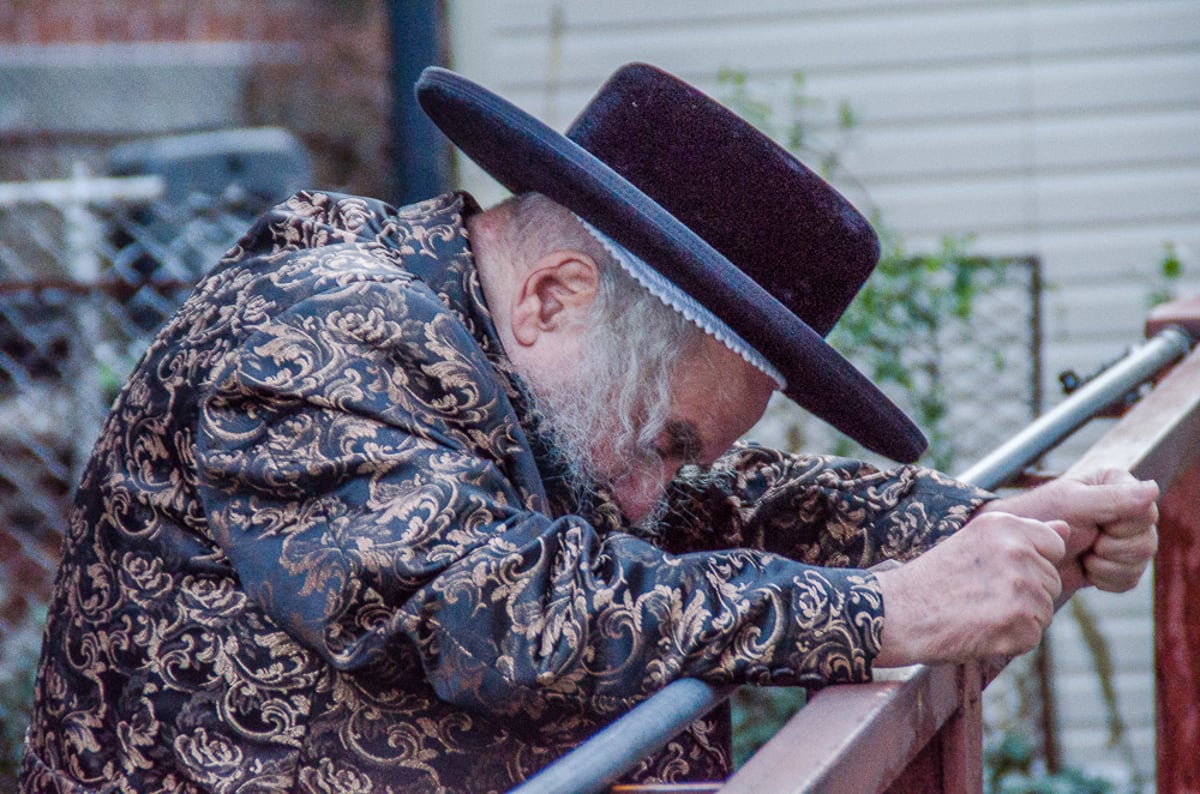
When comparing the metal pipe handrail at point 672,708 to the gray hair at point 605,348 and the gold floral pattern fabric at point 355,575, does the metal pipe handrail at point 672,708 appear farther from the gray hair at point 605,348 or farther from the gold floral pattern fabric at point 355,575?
the gray hair at point 605,348

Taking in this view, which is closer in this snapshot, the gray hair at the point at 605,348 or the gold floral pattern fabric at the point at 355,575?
the gold floral pattern fabric at the point at 355,575

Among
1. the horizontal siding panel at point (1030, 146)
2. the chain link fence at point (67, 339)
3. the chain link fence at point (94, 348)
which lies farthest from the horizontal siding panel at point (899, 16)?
the chain link fence at point (67, 339)

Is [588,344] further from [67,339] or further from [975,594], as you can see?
[67,339]

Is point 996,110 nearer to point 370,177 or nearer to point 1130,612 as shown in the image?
point 1130,612

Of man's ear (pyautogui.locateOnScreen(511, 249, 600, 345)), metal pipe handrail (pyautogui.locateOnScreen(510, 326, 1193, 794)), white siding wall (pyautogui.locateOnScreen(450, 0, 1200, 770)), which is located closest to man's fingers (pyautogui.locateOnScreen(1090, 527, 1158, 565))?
metal pipe handrail (pyautogui.locateOnScreen(510, 326, 1193, 794))

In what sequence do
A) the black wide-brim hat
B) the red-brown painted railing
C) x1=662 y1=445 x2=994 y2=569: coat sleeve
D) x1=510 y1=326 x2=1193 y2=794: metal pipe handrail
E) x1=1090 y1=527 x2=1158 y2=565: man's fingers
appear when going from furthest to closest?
x1=662 y1=445 x2=994 y2=569: coat sleeve
x1=1090 y1=527 x2=1158 y2=565: man's fingers
the black wide-brim hat
the red-brown painted railing
x1=510 y1=326 x2=1193 y2=794: metal pipe handrail

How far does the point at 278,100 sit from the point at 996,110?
8.88ft

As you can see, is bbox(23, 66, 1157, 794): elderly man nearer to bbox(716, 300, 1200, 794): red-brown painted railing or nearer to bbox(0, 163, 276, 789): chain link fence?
bbox(716, 300, 1200, 794): red-brown painted railing

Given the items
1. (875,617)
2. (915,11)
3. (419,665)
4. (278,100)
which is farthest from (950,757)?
(278,100)

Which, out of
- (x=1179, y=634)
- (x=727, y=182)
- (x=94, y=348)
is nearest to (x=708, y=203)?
(x=727, y=182)

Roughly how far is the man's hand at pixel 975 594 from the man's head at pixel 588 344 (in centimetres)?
41

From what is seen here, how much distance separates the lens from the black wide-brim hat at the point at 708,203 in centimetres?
163

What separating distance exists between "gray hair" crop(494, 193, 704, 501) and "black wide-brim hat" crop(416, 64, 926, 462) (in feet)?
0.20

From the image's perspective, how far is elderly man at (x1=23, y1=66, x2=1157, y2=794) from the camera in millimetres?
1410
